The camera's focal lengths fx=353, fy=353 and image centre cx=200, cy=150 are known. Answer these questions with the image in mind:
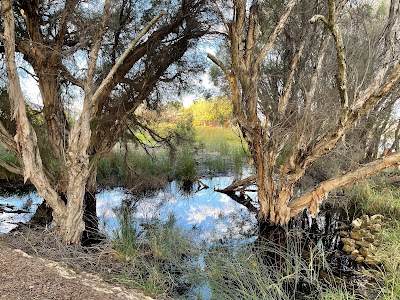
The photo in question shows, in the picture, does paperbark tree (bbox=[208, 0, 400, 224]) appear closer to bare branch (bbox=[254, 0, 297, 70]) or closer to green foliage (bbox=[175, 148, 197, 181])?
bare branch (bbox=[254, 0, 297, 70])

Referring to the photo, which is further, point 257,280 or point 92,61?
point 92,61

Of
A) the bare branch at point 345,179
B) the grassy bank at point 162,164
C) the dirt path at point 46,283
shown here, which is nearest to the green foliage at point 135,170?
the grassy bank at point 162,164

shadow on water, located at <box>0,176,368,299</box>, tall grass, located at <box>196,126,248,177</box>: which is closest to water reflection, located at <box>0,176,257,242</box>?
shadow on water, located at <box>0,176,368,299</box>

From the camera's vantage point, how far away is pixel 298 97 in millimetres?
6309

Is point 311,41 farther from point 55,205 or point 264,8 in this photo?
point 55,205

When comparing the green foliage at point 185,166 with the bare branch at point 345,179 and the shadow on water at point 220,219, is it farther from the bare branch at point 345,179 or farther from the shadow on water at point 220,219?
the bare branch at point 345,179

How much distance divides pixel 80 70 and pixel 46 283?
139 inches

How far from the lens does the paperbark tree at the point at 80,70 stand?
419 centimetres

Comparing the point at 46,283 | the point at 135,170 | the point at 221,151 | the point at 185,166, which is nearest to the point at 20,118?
the point at 46,283

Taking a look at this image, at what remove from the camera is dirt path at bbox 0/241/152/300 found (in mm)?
2604

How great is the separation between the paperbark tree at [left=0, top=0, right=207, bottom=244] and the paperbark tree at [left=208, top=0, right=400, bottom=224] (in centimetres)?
131

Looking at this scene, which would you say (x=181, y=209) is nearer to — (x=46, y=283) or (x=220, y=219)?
(x=220, y=219)

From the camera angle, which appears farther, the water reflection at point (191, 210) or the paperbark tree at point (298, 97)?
the water reflection at point (191, 210)

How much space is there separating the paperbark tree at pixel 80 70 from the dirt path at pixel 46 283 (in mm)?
1094
